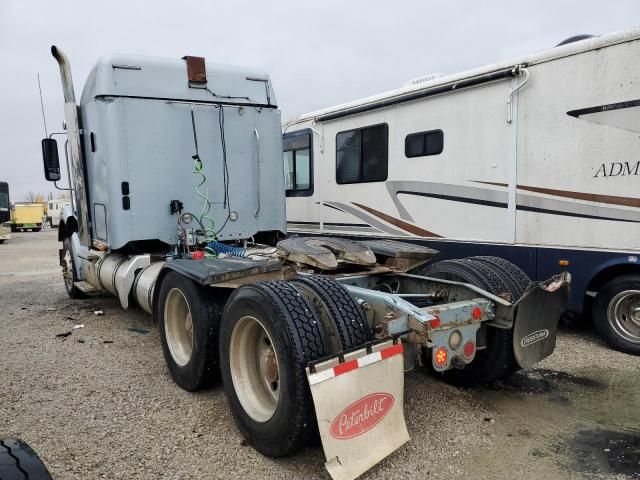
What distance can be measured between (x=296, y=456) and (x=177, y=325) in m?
1.85

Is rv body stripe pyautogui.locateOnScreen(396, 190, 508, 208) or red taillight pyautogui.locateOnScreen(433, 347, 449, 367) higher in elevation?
rv body stripe pyautogui.locateOnScreen(396, 190, 508, 208)

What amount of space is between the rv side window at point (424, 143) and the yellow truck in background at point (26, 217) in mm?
33886

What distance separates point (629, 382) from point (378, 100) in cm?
458

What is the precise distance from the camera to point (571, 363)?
182 inches

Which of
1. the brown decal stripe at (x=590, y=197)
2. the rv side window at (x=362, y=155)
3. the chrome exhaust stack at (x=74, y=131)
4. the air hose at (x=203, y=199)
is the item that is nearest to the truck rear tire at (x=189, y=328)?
the air hose at (x=203, y=199)

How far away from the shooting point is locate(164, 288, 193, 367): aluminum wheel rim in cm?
424

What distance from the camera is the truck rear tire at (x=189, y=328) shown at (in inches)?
146

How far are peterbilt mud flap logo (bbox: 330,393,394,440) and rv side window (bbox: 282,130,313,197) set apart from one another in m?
5.81

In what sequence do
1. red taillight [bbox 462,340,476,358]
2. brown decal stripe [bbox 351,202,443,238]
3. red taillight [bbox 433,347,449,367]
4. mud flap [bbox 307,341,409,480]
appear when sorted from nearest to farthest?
mud flap [bbox 307,341,409,480] < red taillight [bbox 433,347,449,367] < red taillight [bbox 462,340,476,358] < brown decal stripe [bbox 351,202,443,238]

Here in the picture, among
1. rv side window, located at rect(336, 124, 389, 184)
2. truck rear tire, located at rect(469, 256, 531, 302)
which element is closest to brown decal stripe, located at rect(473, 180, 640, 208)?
truck rear tire, located at rect(469, 256, 531, 302)

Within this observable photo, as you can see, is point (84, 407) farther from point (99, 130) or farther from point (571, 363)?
point (571, 363)

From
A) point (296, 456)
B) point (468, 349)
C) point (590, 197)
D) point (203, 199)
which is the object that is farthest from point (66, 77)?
point (590, 197)

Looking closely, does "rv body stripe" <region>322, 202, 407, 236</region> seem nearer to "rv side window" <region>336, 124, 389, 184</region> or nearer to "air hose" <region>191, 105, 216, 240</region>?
"rv side window" <region>336, 124, 389, 184</region>

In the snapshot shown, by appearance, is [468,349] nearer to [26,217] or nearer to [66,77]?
[66,77]
